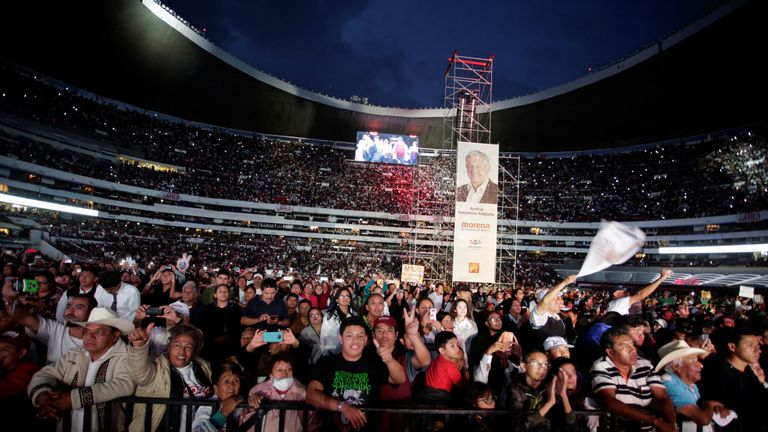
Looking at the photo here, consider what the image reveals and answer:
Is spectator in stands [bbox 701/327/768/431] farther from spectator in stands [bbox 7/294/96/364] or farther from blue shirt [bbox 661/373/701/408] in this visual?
spectator in stands [bbox 7/294/96/364]

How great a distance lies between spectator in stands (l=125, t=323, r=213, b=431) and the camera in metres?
3.40

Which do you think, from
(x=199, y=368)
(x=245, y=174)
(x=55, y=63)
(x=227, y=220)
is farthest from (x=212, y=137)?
(x=199, y=368)

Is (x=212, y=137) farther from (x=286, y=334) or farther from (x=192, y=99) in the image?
(x=286, y=334)

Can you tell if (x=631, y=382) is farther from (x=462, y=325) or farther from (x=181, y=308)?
(x=181, y=308)

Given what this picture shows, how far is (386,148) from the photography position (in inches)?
1654

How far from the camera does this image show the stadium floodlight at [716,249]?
33.9 m

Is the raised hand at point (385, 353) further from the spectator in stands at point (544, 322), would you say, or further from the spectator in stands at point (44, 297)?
the spectator in stands at point (44, 297)

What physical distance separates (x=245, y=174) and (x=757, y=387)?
170 feet

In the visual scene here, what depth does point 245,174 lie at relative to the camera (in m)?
51.3

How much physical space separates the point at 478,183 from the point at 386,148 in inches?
1125

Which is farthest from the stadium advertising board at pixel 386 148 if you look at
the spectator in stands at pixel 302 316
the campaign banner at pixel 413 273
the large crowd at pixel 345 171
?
the spectator in stands at pixel 302 316

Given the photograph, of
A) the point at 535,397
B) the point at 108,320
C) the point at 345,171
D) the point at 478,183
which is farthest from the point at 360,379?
the point at 345,171

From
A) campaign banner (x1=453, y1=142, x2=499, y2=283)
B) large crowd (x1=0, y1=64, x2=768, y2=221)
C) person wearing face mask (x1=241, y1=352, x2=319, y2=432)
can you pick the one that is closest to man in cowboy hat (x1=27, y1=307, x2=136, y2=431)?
person wearing face mask (x1=241, y1=352, x2=319, y2=432)

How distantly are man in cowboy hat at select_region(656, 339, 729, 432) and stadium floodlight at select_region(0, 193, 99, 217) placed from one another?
39.2 metres
